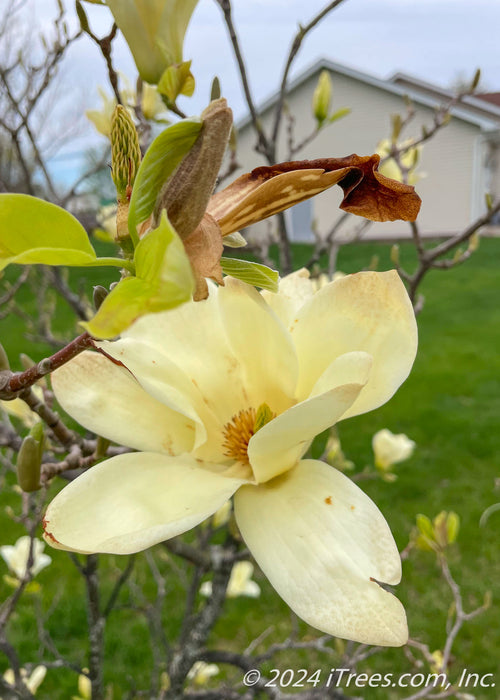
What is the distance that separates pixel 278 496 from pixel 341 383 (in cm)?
9

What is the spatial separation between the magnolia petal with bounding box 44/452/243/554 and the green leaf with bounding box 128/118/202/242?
17 centimetres

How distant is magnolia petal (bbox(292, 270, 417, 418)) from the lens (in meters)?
0.44

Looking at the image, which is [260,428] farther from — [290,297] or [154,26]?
[154,26]

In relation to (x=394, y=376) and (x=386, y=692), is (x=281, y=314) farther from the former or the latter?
(x=386, y=692)

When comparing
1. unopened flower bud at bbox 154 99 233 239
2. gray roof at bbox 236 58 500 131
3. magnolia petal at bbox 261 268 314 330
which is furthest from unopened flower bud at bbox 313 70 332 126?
gray roof at bbox 236 58 500 131

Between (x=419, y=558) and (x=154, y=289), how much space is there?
9.59ft

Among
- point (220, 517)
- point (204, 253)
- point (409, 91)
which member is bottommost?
point (409, 91)

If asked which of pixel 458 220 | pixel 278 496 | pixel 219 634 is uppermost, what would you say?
pixel 278 496

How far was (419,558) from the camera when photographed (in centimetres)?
288

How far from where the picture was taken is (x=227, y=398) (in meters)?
0.52

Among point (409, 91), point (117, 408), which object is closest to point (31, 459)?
point (117, 408)

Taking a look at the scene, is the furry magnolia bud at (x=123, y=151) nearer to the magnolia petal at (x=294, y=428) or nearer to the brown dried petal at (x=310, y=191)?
the brown dried petal at (x=310, y=191)

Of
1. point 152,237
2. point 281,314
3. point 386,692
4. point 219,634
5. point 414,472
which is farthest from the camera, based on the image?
point 414,472

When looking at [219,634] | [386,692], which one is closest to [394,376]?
[386,692]
